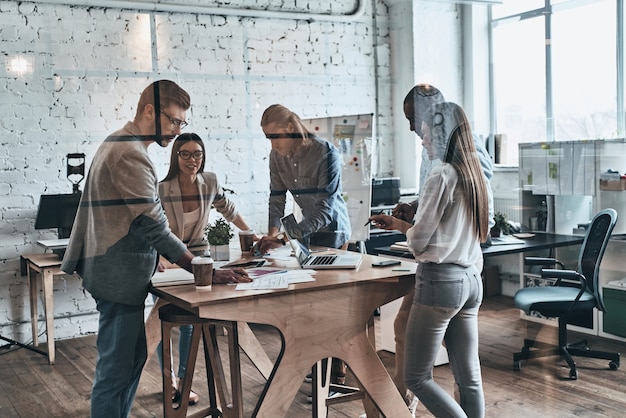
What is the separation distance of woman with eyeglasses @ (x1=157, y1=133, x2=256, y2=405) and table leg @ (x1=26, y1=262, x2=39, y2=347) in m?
0.41

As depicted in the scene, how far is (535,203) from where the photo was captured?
294cm

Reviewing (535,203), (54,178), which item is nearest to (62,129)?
(54,178)

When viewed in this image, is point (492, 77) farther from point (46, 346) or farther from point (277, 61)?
point (46, 346)

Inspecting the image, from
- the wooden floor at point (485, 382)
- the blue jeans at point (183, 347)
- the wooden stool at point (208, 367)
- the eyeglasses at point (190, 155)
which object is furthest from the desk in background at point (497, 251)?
the eyeglasses at point (190, 155)

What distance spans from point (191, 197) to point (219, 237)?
18cm

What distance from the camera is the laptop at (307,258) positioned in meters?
2.55

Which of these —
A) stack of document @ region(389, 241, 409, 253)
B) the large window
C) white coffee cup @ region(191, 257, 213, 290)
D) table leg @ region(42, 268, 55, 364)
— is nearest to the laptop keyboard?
stack of document @ region(389, 241, 409, 253)

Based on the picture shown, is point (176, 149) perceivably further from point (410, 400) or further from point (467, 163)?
point (410, 400)

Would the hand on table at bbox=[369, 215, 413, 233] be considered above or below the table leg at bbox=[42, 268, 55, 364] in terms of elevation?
above

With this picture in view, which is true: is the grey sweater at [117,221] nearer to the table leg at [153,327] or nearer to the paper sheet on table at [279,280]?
the table leg at [153,327]

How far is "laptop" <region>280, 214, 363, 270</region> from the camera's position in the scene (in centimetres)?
255

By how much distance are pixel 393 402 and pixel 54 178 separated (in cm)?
144

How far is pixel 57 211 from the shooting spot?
2049 mm

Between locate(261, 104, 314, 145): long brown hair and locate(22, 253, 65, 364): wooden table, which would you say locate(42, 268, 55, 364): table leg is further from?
locate(261, 104, 314, 145): long brown hair
